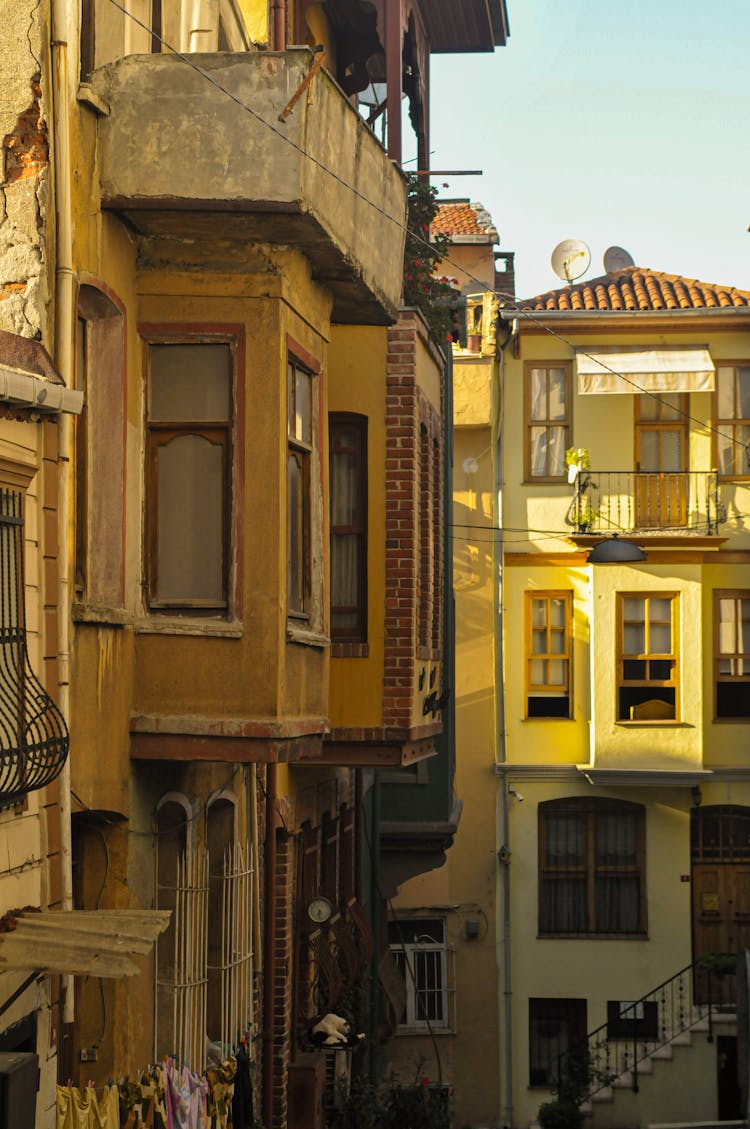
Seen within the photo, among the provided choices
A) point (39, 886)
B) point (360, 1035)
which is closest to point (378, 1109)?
point (360, 1035)

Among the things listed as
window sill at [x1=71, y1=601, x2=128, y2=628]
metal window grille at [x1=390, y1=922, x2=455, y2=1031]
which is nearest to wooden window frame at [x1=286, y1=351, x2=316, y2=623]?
window sill at [x1=71, y1=601, x2=128, y2=628]

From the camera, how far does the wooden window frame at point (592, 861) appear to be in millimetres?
30938

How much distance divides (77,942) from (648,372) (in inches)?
941

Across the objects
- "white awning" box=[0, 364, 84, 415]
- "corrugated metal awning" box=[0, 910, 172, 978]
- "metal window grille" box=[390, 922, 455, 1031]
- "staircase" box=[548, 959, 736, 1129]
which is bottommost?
"staircase" box=[548, 959, 736, 1129]

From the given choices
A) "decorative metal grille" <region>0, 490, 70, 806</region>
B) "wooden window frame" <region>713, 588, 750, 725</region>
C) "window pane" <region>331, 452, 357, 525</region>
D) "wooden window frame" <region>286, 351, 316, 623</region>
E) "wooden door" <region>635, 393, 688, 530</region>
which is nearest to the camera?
"decorative metal grille" <region>0, 490, 70, 806</region>

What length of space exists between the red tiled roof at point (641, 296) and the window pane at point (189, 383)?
21081mm

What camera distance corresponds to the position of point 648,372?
3062 cm

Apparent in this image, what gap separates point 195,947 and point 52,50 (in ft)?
19.1

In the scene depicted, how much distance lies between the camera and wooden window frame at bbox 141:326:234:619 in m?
11.1

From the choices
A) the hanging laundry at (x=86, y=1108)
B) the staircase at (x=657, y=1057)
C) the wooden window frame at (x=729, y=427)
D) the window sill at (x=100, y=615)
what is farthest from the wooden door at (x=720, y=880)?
the hanging laundry at (x=86, y=1108)

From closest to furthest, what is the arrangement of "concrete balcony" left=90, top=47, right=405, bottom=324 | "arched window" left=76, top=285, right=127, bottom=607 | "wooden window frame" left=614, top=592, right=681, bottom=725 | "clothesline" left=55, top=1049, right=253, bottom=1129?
"clothesline" left=55, top=1049, right=253, bottom=1129 < "arched window" left=76, top=285, right=127, bottom=607 < "concrete balcony" left=90, top=47, right=405, bottom=324 < "wooden window frame" left=614, top=592, right=681, bottom=725

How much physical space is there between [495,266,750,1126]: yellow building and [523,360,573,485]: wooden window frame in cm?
4

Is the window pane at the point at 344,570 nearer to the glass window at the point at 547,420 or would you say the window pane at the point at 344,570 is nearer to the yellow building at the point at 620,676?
the yellow building at the point at 620,676

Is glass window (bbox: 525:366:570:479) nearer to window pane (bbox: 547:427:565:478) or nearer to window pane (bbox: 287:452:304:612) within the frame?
window pane (bbox: 547:427:565:478)
